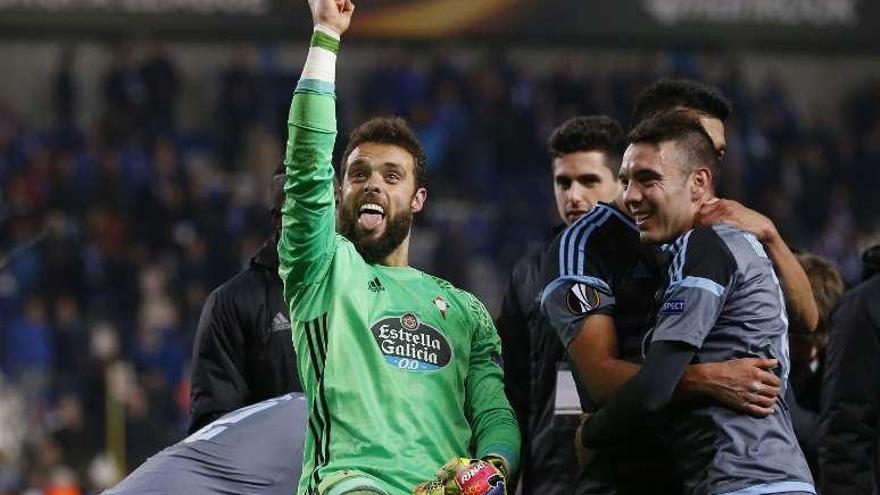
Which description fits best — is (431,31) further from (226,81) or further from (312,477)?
(312,477)

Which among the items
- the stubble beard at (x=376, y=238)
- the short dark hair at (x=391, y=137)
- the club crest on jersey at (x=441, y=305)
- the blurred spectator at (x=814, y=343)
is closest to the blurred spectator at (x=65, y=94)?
the blurred spectator at (x=814, y=343)

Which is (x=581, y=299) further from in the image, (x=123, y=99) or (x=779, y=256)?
(x=123, y=99)

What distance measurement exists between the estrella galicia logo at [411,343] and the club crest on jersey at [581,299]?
1.78ft

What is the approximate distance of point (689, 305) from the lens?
13.7 ft

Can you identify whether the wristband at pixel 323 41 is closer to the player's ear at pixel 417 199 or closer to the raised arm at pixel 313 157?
the raised arm at pixel 313 157

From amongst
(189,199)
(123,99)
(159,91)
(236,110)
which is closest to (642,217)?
(189,199)

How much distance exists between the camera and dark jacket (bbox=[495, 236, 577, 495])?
17.1 feet

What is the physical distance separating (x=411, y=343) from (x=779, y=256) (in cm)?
112

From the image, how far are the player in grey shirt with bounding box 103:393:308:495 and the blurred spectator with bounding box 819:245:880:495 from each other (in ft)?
5.83

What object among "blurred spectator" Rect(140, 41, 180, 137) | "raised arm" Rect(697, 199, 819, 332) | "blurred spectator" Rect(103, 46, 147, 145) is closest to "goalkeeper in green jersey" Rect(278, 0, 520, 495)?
"raised arm" Rect(697, 199, 819, 332)

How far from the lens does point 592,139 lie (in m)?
5.98

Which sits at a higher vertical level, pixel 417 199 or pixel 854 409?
pixel 417 199

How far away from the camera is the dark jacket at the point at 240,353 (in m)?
5.84

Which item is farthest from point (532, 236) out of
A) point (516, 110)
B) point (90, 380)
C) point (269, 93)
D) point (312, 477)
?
point (312, 477)
